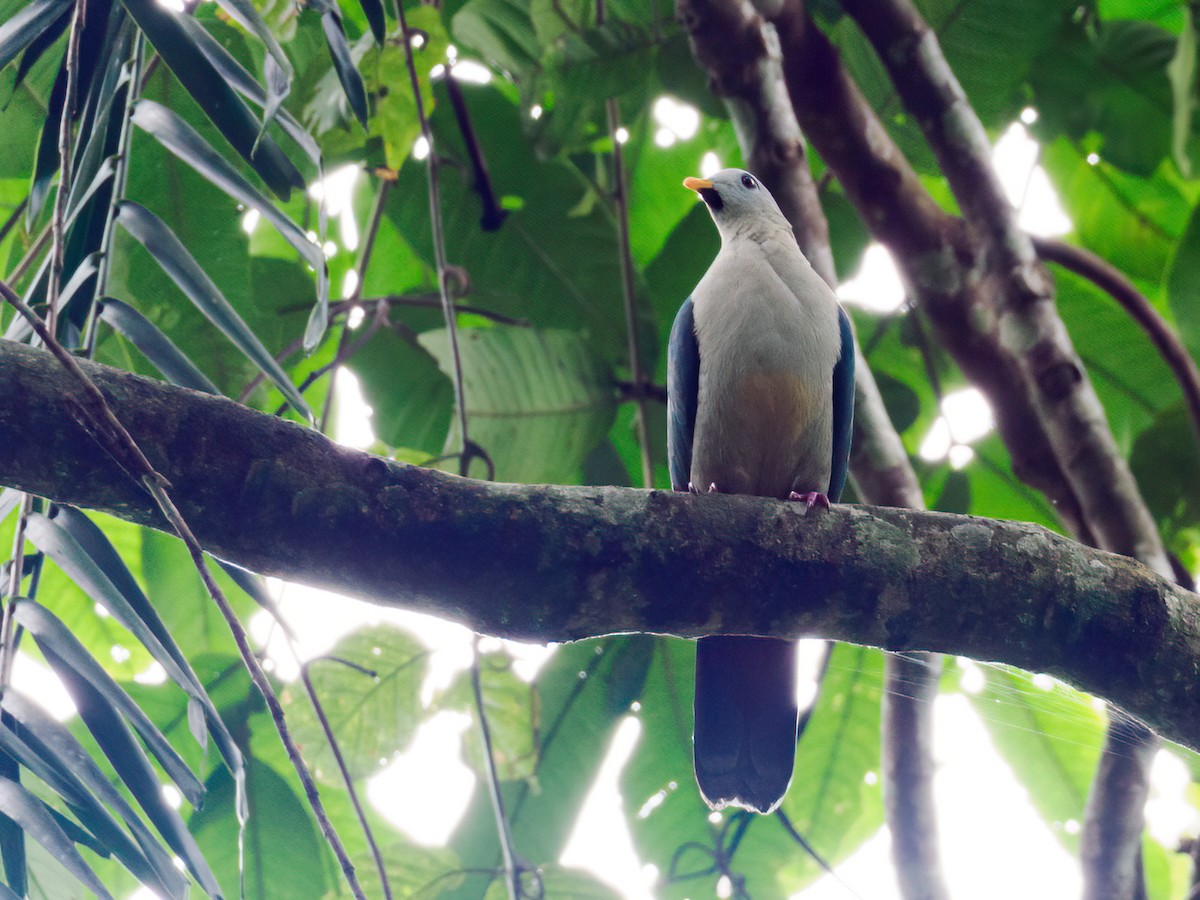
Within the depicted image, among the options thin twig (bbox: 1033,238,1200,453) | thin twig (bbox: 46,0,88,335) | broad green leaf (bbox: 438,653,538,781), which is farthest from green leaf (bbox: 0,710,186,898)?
thin twig (bbox: 1033,238,1200,453)

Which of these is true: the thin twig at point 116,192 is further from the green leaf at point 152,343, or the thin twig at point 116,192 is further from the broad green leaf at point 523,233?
the broad green leaf at point 523,233

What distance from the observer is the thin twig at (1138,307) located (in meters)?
3.22

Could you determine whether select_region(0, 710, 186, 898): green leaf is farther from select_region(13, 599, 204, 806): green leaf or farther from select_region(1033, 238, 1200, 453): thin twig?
select_region(1033, 238, 1200, 453): thin twig

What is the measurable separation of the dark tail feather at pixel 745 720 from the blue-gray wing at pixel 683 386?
539 millimetres

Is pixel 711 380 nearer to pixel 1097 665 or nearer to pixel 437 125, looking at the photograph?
pixel 1097 665

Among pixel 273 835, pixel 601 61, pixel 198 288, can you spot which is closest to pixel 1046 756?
pixel 273 835

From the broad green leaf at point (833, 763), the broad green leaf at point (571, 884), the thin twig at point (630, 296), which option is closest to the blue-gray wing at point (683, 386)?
the thin twig at point (630, 296)

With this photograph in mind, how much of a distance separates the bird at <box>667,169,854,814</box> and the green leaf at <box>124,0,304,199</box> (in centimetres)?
131

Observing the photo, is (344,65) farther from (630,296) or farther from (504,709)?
(504,709)

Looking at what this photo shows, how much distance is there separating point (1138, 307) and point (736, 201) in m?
1.24

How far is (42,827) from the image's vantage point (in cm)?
124

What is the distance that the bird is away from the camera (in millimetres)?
2805

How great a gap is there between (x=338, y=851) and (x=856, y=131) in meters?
2.77

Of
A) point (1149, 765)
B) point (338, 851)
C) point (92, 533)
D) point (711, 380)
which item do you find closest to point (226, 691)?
point (711, 380)
